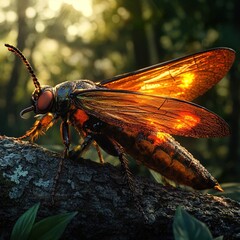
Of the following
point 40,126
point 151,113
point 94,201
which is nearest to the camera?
point 94,201

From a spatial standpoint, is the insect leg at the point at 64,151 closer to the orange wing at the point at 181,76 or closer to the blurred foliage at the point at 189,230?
the orange wing at the point at 181,76

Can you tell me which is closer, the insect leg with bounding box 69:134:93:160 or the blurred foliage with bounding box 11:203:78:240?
the blurred foliage with bounding box 11:203:78:240

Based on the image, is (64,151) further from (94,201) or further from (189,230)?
(189,230)

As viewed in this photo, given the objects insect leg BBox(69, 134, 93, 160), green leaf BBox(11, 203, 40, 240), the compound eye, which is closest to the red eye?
the compound eye

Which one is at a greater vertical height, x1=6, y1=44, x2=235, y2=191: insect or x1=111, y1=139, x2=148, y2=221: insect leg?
x1=6, y1=44, x2=235, y2=191: insect

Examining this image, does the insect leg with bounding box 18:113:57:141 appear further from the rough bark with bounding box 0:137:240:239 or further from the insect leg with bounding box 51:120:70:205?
the rough bark with bounding box 0:137:240:239

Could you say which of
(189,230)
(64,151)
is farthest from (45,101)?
(189,230)
